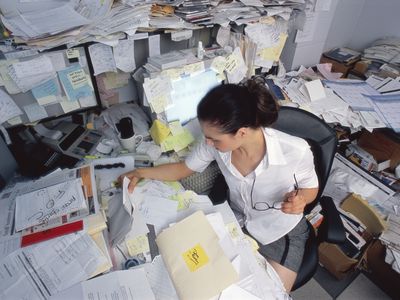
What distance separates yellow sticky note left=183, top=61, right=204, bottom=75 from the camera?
111cm

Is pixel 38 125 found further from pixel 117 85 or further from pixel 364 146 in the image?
pixel 364 146

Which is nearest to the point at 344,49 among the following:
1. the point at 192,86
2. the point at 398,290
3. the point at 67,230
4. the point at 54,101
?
the point at 192,86

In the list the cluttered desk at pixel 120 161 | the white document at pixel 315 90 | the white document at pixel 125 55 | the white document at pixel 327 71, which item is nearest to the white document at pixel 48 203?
the cluttered desk at pixel 120 161

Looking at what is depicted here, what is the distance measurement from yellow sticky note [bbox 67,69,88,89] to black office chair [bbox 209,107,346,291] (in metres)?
0.78

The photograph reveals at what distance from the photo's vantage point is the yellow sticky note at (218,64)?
46.3 inches

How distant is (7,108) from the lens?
0.92 metres

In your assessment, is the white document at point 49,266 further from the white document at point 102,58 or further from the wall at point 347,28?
the wall at point 347,28

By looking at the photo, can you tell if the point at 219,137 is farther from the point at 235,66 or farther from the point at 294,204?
the point at 235,66

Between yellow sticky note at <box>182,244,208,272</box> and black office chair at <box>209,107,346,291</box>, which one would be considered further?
black office chair at <box>209,107,346,291</box>

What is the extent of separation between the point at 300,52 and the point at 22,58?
1.56m

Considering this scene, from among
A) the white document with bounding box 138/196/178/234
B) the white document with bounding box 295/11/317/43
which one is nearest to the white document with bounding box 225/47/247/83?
the white document with bounding box 295/11/317/43

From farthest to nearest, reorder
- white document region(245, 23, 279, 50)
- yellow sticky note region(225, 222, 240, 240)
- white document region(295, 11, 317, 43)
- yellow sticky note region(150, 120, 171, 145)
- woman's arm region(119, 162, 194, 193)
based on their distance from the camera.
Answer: white document region(295, 11, 317, 43) → white document region(245, 23, 279, 50) → yellow sticky note region(150, 120, 171, 145) → woman's arm region(119, 162, 194, 193) → yellow sticky note region(225, 222, 240, 240)

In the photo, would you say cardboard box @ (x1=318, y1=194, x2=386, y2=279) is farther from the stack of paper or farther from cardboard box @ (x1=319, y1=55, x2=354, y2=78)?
the stack of paper

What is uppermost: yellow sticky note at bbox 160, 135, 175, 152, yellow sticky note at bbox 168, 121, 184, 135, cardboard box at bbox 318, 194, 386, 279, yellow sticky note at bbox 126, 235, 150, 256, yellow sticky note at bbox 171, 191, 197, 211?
yellow sticky note at bbox 168, 121, 184, 135
